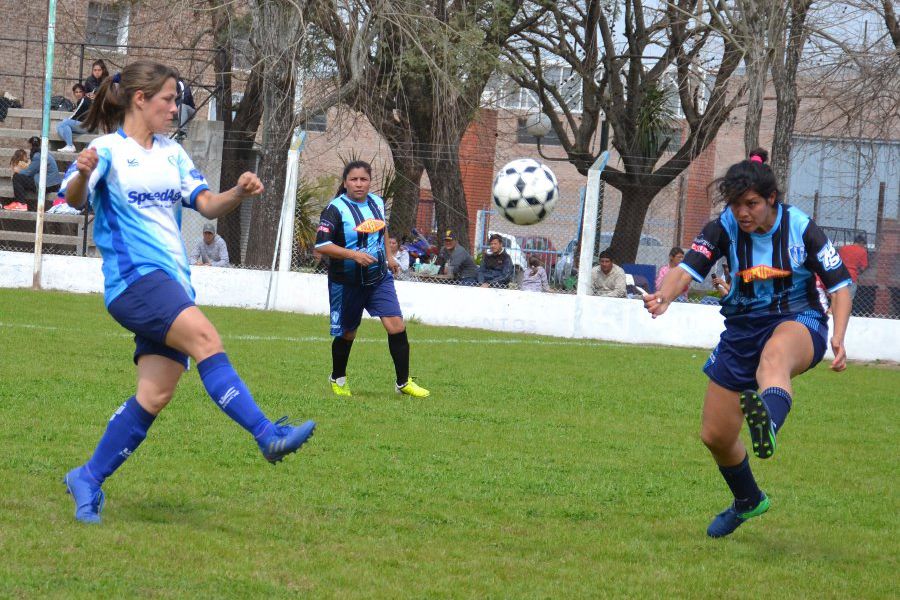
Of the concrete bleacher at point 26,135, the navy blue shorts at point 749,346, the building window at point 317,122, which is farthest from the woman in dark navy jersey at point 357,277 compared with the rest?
the concrete bleacher at point 26,135

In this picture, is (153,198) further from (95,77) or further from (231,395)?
(95,77)

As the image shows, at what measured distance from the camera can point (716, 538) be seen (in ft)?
17.1

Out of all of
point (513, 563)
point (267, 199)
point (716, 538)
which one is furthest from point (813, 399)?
point (267, 199)

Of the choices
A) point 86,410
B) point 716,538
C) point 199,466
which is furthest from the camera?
point 86,410

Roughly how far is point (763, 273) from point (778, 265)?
7cm

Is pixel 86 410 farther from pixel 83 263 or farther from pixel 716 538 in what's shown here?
pixel 83 263

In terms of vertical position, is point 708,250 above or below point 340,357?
above

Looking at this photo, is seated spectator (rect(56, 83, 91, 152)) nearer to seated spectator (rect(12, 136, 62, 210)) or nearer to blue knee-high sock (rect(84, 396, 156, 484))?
seated spectator (rect(12, 136, 62, 210))

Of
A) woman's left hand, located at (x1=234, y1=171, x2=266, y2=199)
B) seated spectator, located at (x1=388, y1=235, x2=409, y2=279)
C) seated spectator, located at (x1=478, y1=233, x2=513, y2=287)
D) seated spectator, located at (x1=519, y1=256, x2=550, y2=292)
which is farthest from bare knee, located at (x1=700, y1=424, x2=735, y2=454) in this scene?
seated spectator, located at (x1=388, y1=235, x2=409, y2=279)

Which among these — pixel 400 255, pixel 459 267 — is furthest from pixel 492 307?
pixel 400 255

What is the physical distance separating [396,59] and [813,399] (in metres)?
10.6

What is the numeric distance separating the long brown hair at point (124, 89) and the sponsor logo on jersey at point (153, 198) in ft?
1.23

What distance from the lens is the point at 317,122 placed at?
22781 mm

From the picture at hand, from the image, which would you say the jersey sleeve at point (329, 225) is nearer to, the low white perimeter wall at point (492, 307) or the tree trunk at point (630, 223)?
the low white perimeter wall at point (492, 307)
